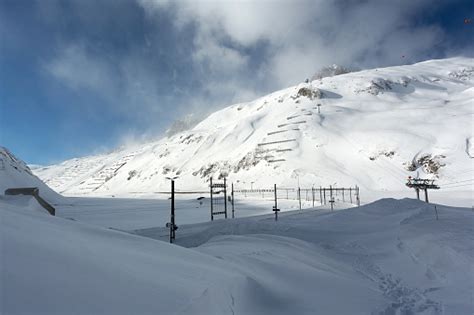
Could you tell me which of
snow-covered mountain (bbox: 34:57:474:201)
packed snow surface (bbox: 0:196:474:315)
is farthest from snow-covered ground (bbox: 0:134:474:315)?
snow-covered mountain (bbox: 34:57:474:201)

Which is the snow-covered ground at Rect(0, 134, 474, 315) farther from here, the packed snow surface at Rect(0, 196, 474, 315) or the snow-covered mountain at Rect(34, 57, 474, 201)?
the snow-covered mountain at Rect(34, 57, 474, 201)

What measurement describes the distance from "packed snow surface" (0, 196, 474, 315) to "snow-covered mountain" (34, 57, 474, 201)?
57.7 metres

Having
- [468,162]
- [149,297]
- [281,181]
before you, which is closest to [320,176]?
[281,181]

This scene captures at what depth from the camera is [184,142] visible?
14475cm

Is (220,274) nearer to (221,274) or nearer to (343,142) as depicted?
(221,274)

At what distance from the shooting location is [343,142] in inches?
3374

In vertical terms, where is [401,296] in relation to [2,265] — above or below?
below

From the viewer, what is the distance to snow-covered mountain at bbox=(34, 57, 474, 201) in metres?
68.9

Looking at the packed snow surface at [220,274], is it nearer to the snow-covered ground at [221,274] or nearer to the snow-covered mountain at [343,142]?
the snow-covered ground at [221,274]

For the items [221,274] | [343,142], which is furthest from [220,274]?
[343,142]

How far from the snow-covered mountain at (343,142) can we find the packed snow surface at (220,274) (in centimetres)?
5767

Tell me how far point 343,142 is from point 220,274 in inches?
3448

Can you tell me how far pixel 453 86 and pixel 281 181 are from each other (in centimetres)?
11904

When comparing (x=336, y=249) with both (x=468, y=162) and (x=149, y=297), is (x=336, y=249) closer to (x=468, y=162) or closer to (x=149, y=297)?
(x=149, y=297)
